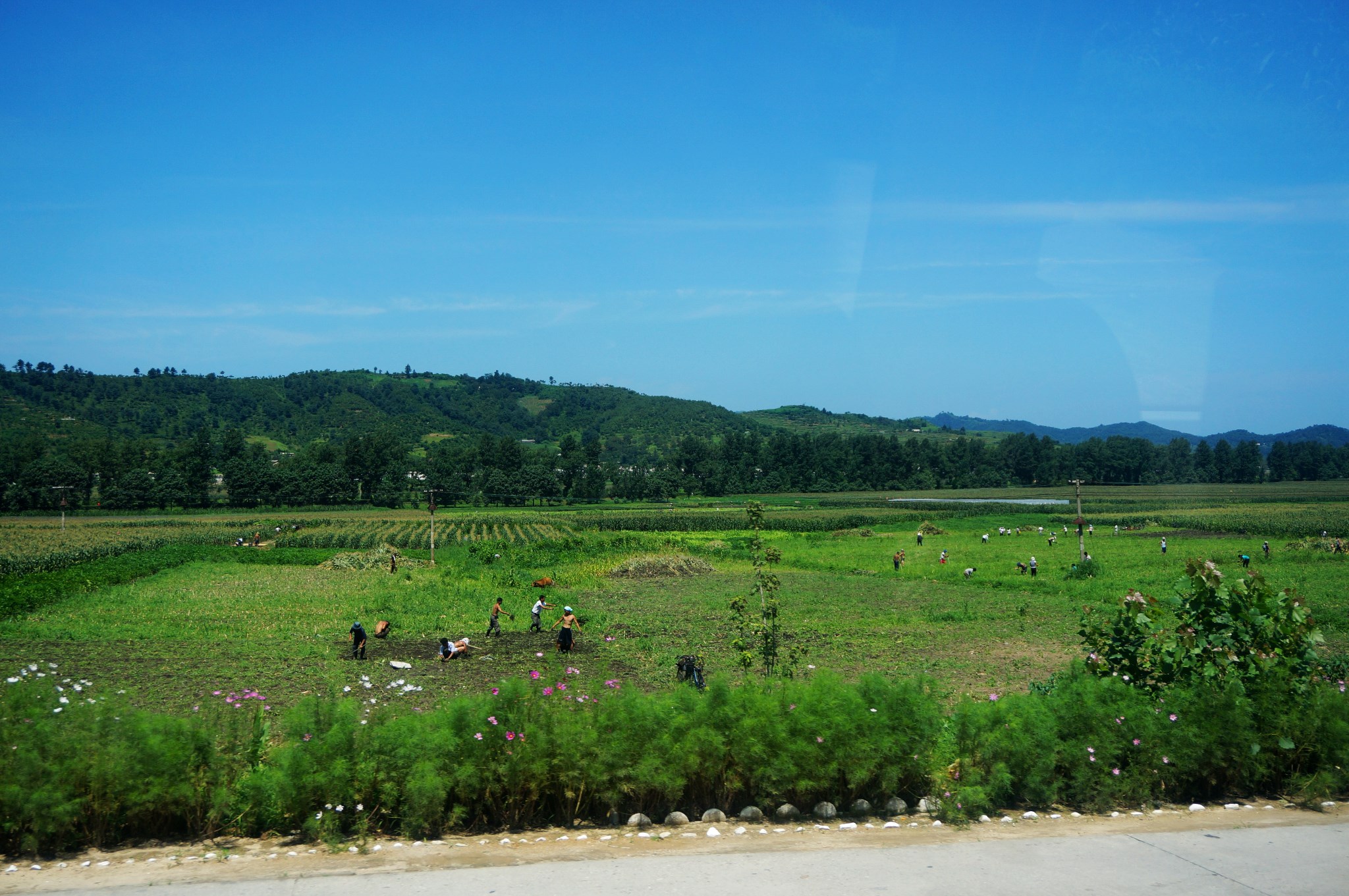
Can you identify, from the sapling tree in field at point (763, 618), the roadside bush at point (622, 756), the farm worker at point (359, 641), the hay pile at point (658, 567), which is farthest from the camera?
the hay pile at point (658, 567)

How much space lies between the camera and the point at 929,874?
282 inches

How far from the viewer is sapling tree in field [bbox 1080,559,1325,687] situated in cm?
1019

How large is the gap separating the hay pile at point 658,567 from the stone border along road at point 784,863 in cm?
3632

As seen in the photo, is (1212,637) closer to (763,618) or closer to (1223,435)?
(763,618)

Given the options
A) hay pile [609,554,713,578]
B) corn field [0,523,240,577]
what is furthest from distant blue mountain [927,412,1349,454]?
corn field [0,523,240,577]

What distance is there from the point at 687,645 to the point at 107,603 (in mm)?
22382

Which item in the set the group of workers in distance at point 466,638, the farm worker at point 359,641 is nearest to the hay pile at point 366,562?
the group of workers in distance at point 466,638

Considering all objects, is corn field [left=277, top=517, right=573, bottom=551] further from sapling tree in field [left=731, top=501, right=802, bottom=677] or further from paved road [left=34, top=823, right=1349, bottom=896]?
paved road [left=34, top=823, right=1349, bottom=896]

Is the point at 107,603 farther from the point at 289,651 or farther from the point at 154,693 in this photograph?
the point at 154,693

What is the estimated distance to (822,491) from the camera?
495ft

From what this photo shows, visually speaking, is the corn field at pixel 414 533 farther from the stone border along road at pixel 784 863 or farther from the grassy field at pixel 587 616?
the stone border along road at pixel 784 863

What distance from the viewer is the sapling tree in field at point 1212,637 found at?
10.2 m

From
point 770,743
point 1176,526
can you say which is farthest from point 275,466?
point 770,743

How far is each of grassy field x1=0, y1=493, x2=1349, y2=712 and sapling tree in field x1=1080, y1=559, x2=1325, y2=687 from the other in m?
5.16
